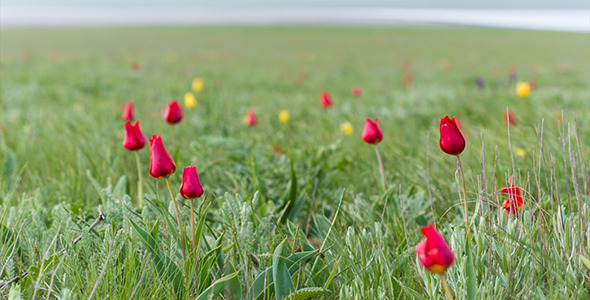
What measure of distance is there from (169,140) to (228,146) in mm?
898

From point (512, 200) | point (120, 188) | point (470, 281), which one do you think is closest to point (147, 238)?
point (120, 188)

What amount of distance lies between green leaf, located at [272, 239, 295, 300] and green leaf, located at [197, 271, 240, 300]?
109mm

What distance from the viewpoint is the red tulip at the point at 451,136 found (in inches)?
57.0

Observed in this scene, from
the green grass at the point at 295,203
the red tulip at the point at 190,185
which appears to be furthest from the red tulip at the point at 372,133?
the red tulip at the point at 190,185

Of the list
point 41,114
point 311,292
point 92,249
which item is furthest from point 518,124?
point 41,114

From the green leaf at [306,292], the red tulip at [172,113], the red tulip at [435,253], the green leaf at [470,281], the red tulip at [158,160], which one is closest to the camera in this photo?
the red tulip at [435,253]

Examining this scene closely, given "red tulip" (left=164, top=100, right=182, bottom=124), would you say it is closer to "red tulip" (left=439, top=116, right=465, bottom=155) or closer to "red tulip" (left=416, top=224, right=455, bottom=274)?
"red tulip" (left=439, top=116, right=465, bottom=155)

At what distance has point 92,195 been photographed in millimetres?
2279

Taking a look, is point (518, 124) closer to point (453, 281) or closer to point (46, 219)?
point (453, 281)

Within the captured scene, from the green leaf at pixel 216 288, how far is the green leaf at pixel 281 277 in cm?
11

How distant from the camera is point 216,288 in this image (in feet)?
4.38

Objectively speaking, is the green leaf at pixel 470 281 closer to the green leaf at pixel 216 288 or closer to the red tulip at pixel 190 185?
the green leaf at pixel 216 288

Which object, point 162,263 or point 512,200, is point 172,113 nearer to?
point 162,263

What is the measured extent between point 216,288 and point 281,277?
0.17 m
